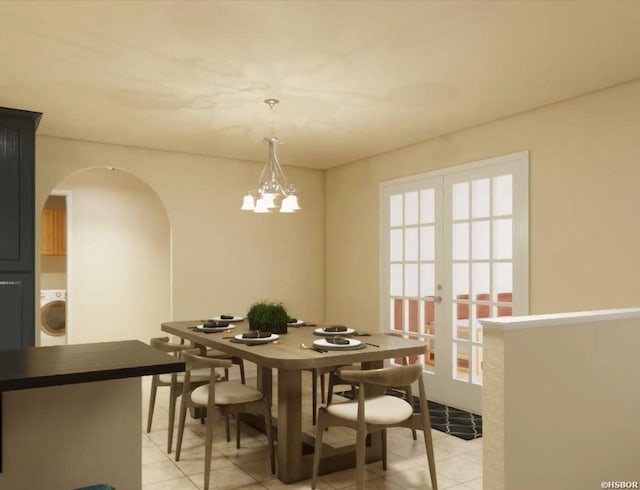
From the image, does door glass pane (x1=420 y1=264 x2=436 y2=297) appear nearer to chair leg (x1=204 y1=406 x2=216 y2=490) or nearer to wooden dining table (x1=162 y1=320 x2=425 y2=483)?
wooden dining table (x1=162 y1=320 x2=425 y2=483)

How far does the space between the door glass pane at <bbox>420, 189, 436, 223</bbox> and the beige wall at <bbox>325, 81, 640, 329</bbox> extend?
→ 28cm

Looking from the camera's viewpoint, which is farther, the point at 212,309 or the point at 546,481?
the point at 212,309

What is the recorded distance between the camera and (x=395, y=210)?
5.23 meters

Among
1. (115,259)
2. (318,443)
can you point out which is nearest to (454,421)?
(318,443)

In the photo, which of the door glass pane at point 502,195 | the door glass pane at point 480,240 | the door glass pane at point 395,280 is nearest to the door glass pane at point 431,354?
the door glass pane at point 395,280

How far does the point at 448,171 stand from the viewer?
460 cm

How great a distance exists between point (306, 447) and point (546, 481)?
1431 millimetres

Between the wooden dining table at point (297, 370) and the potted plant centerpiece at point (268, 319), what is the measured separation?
28cm

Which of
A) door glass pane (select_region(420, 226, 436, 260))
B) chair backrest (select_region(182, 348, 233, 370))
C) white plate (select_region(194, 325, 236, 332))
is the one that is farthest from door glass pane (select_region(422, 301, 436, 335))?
chair backrest (select_region(182, 348, 233, 370))

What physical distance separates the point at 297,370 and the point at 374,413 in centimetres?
48

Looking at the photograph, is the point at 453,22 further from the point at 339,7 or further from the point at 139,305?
the point at 139,305

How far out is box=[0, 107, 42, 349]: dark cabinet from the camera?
3936 millimetres

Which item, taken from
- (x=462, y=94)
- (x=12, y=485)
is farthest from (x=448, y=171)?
(x=12, y=485)

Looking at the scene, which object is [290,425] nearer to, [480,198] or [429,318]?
[429,318]
